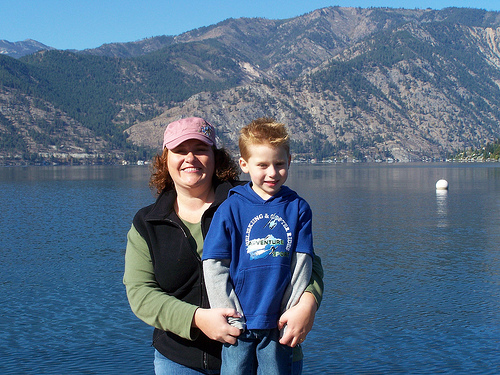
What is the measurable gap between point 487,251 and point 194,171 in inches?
951

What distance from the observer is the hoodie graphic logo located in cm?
373

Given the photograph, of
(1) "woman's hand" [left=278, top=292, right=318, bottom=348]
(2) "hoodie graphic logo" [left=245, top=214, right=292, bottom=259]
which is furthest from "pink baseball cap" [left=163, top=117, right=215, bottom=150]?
(1) "woman's hand" [left=278, top=292, right=318, bottom=348]

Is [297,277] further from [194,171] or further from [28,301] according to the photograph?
[28,301]

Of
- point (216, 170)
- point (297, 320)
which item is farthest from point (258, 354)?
point (216, 170)

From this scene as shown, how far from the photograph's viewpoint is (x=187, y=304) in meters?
3.93

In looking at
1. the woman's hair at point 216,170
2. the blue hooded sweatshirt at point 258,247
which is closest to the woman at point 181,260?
the woman's hair at point 216,170

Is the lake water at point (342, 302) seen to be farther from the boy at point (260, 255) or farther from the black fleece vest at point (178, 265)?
the boy at point (260, 255)

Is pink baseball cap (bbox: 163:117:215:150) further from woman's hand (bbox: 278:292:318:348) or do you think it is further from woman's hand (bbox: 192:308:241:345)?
woman's hand (bbox: 278:292:318:348)

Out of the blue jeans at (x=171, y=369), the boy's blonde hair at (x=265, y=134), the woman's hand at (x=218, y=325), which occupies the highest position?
the boy's blonde hair at (x=265, y=134)

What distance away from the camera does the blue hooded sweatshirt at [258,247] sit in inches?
147

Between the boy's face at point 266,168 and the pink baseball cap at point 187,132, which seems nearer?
the boy's face at point 266,168

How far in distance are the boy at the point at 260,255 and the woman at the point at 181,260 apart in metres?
0.17

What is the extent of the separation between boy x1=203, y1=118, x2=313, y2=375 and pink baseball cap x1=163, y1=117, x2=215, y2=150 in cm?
34

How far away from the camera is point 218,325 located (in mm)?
3717
